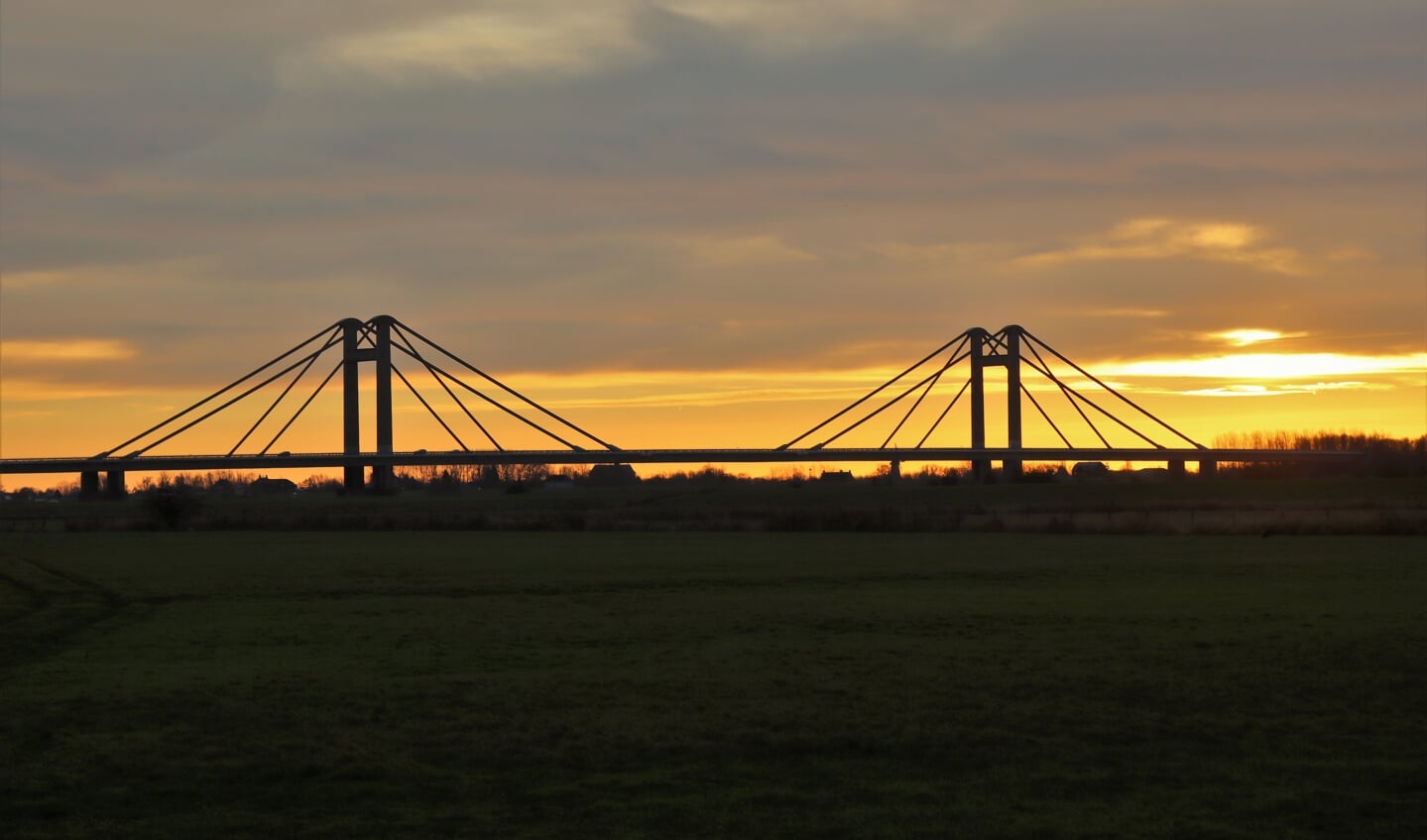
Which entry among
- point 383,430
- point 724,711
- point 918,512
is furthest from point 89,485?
point 724,711

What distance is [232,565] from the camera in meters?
33.4

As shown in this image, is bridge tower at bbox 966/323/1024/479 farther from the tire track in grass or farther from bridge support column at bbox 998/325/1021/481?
the tire track in grass

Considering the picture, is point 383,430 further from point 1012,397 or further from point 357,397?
point 1012,397

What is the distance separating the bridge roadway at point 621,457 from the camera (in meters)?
99.7

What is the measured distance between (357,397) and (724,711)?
307 ft

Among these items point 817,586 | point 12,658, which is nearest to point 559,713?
point 12,658

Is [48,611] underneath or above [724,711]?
above

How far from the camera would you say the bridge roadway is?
327ft

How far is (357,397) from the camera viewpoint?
103m

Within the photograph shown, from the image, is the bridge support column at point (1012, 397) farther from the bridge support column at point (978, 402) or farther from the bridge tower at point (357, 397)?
the bridge tower at point (357, 397)

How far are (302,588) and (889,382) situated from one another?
97350mm

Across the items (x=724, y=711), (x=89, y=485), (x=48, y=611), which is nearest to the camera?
(x=724, y=711)

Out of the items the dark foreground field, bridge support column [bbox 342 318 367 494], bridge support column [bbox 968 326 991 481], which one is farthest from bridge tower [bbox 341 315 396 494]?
the dark foreground field

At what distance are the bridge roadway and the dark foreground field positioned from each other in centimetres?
7552
